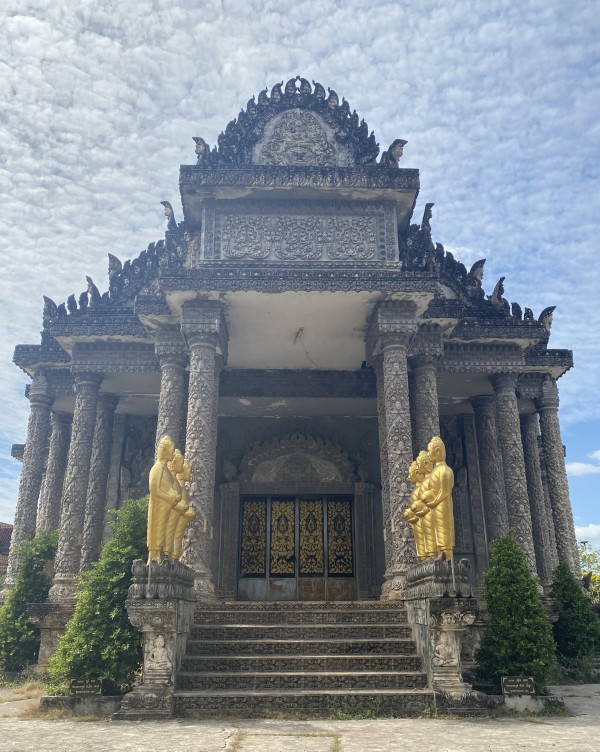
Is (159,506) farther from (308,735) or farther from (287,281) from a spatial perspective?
(287,281)

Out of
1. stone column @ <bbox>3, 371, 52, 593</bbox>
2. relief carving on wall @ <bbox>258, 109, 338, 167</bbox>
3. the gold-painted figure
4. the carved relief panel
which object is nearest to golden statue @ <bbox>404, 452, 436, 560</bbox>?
the gold-painted figure

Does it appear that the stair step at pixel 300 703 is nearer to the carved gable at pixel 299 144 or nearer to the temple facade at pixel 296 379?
the temple facade at pixel 296 379

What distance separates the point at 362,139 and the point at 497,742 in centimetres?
1145

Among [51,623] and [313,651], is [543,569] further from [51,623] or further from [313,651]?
[51,623]

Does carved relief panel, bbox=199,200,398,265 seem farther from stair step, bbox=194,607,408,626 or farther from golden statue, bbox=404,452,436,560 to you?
stair step, bbox=194,607,408,626

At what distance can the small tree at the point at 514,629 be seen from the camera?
A: 8.66 metres

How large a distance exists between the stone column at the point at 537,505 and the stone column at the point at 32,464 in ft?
39.7

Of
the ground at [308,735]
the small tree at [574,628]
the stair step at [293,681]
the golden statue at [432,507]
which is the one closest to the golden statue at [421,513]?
the golden statue at [432,507]

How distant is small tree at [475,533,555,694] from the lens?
28.4 ft

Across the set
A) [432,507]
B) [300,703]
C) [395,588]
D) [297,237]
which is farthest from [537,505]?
[300,703]

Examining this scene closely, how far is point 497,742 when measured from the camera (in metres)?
6.22

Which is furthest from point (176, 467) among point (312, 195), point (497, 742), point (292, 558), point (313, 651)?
point (292, 558)

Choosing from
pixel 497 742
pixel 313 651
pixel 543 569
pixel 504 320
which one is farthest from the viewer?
pixel 543 569

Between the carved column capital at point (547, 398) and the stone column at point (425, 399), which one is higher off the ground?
the carved column capital at point (547, 398)
